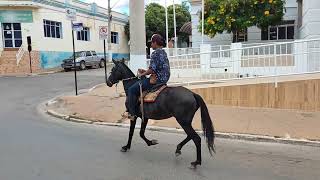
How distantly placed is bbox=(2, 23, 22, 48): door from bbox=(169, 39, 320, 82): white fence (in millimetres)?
21679

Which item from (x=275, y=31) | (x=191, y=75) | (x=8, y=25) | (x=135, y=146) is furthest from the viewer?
(x=8, y=25)

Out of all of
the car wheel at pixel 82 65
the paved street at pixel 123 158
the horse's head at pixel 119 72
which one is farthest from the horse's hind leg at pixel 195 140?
the car wheel at pixel 82 65

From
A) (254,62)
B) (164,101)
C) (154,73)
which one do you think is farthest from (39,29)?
(164,101)

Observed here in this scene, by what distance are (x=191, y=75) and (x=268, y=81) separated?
170 inches

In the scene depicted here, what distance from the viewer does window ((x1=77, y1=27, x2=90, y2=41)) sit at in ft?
Result: 132

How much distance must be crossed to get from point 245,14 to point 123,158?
17931mm

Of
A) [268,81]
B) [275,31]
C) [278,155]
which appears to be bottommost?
[278,155]

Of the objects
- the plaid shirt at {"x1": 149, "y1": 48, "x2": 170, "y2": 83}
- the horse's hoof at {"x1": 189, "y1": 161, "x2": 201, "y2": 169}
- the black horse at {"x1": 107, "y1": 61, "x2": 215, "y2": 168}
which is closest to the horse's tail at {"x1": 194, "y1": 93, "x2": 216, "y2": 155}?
the black horse at {"x1": 107, "y1": 61, "x2": 215, "y2": 168}

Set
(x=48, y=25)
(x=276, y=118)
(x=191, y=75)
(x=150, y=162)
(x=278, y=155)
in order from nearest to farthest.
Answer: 1. (x=150, y=162)
2. (x=278, y=155)
3. (x=276, y=118)
4. (x=191, y=75)
5. (x=48, y=25)

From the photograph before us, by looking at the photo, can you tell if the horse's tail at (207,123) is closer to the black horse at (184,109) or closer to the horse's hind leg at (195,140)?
the black horse at (184,109)

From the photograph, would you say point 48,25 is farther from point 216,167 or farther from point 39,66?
point 216,167

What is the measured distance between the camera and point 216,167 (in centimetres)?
648

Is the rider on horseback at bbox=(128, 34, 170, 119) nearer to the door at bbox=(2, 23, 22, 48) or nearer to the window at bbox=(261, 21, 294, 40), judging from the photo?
the window at bbox=(261, 21, 294, 40)

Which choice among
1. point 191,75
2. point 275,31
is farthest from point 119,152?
point 275,31
